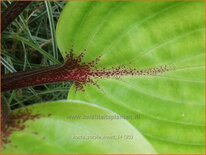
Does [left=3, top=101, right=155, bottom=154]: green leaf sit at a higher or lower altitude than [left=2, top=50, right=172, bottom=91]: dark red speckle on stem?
lower

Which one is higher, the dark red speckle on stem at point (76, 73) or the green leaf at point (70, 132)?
the dark red speckle on stem at point (76, 73)

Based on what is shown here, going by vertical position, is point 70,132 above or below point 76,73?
below

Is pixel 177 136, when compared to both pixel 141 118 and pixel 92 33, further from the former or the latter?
pixel 92 33

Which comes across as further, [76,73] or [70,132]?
[76,73]

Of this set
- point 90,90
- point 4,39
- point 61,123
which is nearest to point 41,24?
point 4,39
